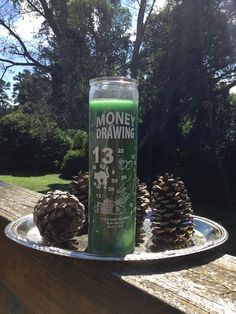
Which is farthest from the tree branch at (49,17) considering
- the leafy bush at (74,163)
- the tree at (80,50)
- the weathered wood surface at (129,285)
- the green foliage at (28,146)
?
the weathered wood surface at (129,285)

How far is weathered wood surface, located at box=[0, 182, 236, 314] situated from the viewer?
989 millimetres

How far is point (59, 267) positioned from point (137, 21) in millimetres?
16202

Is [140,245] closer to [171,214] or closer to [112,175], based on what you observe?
[171,214]

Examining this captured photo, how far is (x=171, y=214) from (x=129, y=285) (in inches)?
18.2

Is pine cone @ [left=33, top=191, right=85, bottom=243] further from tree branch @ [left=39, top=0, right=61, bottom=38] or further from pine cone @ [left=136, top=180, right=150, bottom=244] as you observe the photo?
tree branch @ [left=39, top=0, right=61, bottom=38]

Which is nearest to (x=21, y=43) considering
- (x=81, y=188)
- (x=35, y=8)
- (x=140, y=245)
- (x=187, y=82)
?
(x=35, y=8)

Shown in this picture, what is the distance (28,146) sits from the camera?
22.6 m

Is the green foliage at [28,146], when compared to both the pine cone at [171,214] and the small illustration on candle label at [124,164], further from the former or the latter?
the small illustration on candle label at [124,164]

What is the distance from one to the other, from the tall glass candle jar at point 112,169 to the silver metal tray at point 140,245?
0.06 meters

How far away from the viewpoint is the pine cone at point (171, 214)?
1.48 meters

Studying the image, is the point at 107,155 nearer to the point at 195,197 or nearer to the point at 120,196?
the point at 120,196

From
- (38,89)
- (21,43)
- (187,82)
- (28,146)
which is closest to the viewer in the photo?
(187,82)

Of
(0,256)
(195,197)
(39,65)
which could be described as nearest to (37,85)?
(39,65)

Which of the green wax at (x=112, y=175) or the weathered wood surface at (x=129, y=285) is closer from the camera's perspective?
the weathered wood surface at (x=129, y=285)
